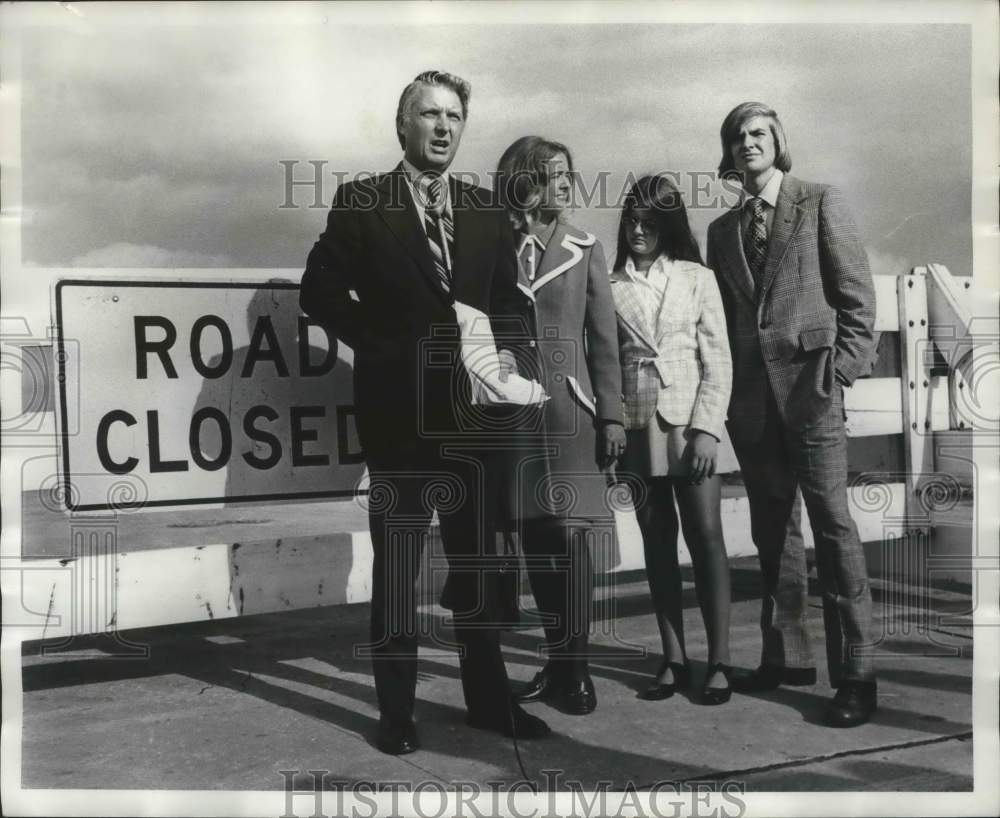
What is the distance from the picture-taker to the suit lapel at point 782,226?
3.72 meters

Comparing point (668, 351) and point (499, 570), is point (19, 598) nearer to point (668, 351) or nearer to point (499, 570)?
point (499, 570)

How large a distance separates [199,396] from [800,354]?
1731 millimetres

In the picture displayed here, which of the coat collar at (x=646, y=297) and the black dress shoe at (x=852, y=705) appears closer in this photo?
the black dress shoe at (x=852, y=705)

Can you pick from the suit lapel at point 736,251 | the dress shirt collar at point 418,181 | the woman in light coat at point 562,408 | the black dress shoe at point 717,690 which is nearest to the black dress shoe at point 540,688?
the woman in light coat at point 562,408

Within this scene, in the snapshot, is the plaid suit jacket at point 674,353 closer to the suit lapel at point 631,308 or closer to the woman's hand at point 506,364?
the suit lapel at point 631,308

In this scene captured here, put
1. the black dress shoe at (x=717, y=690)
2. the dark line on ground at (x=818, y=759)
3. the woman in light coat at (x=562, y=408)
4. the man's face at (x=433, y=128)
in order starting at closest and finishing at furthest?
1. the dark line on ground at (x=818, y=759)
2. the man's face at (x=433, y=128)
3. the woman in light coat at (x=562, y=408)
4. the black dress shoe at (x=717, y=690)

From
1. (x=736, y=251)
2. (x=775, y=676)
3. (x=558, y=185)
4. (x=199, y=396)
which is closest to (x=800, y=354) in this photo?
(x=736, y=251)

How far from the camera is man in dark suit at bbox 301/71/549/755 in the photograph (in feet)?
Answer: 11.3

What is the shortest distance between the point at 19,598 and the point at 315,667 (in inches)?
40.1

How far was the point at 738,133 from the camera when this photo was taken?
365 cm

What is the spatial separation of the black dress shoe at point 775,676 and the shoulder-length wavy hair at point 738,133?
147 cm

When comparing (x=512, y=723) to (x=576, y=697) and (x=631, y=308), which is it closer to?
(x=576, y=697)

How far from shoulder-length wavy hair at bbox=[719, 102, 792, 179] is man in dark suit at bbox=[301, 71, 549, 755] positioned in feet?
2.26

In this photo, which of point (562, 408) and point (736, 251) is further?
point (736, 251)
